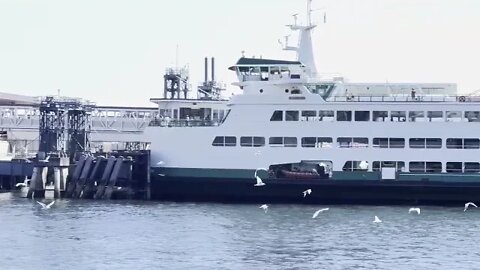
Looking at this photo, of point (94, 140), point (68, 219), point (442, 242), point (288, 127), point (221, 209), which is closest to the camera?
point (442, 242)

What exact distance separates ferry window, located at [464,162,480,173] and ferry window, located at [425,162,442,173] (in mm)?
1064

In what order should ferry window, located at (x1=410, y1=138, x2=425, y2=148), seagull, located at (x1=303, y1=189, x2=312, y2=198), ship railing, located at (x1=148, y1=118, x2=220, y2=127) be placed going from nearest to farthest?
seagull, located at (x1=303, y1=189, x2=312, y2=198), ferry window, located at (x1=410, y1=138, x2=425, y2=148), ship railing, located at (x1=148, y1=118, x2=220, y2=127)

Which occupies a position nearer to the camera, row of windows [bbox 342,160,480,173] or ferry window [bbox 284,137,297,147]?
row of windows [bbox 342,160,480,173]

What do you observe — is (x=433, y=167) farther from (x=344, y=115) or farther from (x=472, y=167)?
(x=344, y=115)

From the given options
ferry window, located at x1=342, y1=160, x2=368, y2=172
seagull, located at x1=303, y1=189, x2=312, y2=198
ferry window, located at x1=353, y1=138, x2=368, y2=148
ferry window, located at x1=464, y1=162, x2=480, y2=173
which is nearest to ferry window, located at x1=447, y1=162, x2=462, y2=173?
ferry window, located at x1=464, y1=162, x2=480, y2=173

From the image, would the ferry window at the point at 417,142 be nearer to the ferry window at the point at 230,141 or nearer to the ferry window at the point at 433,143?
the ferry window at the point at 433,143

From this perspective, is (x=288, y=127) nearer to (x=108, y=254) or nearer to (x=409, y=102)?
(x=409, y=102)

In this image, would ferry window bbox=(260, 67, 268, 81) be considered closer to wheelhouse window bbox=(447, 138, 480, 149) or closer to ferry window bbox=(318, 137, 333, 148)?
ferry window bbox=(318, 137, 333, 148)

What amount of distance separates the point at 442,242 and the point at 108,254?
10.1m

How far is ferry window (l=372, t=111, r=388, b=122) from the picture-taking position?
136 ft

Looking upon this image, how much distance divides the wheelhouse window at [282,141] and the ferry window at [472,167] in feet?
23.5

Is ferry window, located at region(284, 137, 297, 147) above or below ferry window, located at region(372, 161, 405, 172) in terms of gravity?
above

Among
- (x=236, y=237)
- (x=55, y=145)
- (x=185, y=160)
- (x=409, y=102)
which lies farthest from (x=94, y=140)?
(x=236, y=237)

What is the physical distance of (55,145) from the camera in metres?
48.6
